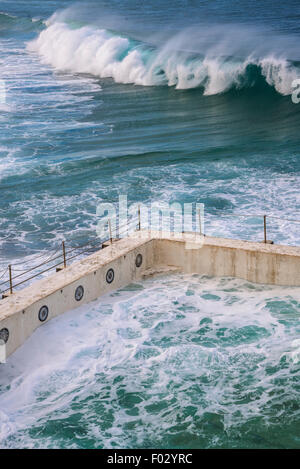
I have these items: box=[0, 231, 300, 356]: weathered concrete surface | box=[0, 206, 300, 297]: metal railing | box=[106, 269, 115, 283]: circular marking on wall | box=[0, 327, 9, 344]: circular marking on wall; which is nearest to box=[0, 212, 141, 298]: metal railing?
box=[0, 206, 300, 297]: metal railing

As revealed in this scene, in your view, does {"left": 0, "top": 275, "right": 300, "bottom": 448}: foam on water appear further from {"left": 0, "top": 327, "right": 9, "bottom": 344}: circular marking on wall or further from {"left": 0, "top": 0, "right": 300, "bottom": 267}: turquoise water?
{"left": 0, "top": 0, "right": 300, "bottom": 267}: turquoise water

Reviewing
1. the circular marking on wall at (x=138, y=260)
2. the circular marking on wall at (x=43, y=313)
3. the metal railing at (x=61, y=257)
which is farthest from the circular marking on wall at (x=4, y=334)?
the circular marking on wall at (x=138, y=260)

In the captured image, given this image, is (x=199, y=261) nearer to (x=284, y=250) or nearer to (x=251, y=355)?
(x=284, y=250)

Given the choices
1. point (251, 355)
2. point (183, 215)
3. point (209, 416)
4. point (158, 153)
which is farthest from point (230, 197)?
point (209, 416)

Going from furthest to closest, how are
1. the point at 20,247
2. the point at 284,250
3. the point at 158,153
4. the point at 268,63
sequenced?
the point at 268,63
the point at 158,153
the point at 20,247
the point at 284,250

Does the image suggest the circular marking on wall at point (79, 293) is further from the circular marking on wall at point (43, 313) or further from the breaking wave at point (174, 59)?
the breaking wave at point (174, 59)

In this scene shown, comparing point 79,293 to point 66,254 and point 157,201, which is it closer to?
point 66,254
